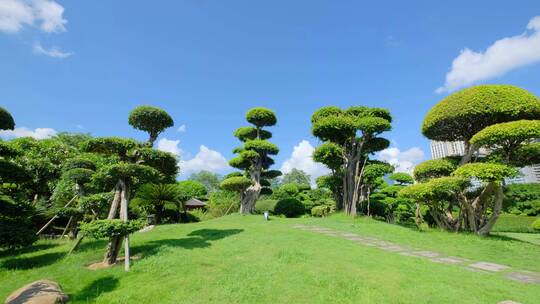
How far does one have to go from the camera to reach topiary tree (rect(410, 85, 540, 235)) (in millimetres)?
9062

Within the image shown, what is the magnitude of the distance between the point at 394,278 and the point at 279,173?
50.4 ft

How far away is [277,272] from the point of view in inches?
223

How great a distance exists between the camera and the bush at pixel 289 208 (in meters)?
21.1

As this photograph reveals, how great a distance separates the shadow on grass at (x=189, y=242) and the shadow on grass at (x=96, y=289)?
1.65m

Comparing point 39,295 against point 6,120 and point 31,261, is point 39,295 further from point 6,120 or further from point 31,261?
point 6,120

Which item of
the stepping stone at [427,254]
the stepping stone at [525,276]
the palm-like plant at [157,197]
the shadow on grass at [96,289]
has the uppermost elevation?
the palm-like plant at [157,197]

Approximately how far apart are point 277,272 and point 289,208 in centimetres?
1565

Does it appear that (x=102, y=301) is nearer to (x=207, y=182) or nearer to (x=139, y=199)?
(x=139, y=199)

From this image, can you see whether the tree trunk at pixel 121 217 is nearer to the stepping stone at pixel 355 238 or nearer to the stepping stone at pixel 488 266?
the stepping stone at pixel 355 238

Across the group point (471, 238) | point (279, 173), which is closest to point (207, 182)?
point (279, 173)

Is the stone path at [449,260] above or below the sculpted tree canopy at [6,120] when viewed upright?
below

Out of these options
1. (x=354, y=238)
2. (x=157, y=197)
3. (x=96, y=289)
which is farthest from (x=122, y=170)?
(x=157, y=197)

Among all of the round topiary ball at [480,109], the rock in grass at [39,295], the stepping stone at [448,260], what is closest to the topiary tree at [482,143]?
the round topiary ball at [480,109]

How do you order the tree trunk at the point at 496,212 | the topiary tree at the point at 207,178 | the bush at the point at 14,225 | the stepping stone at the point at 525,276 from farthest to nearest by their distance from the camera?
the topiary tree at the point at 207,178
the tree trunk at the point at 496,212
the bush at the point at 14,225
the stepping stone at the point at 525,276
